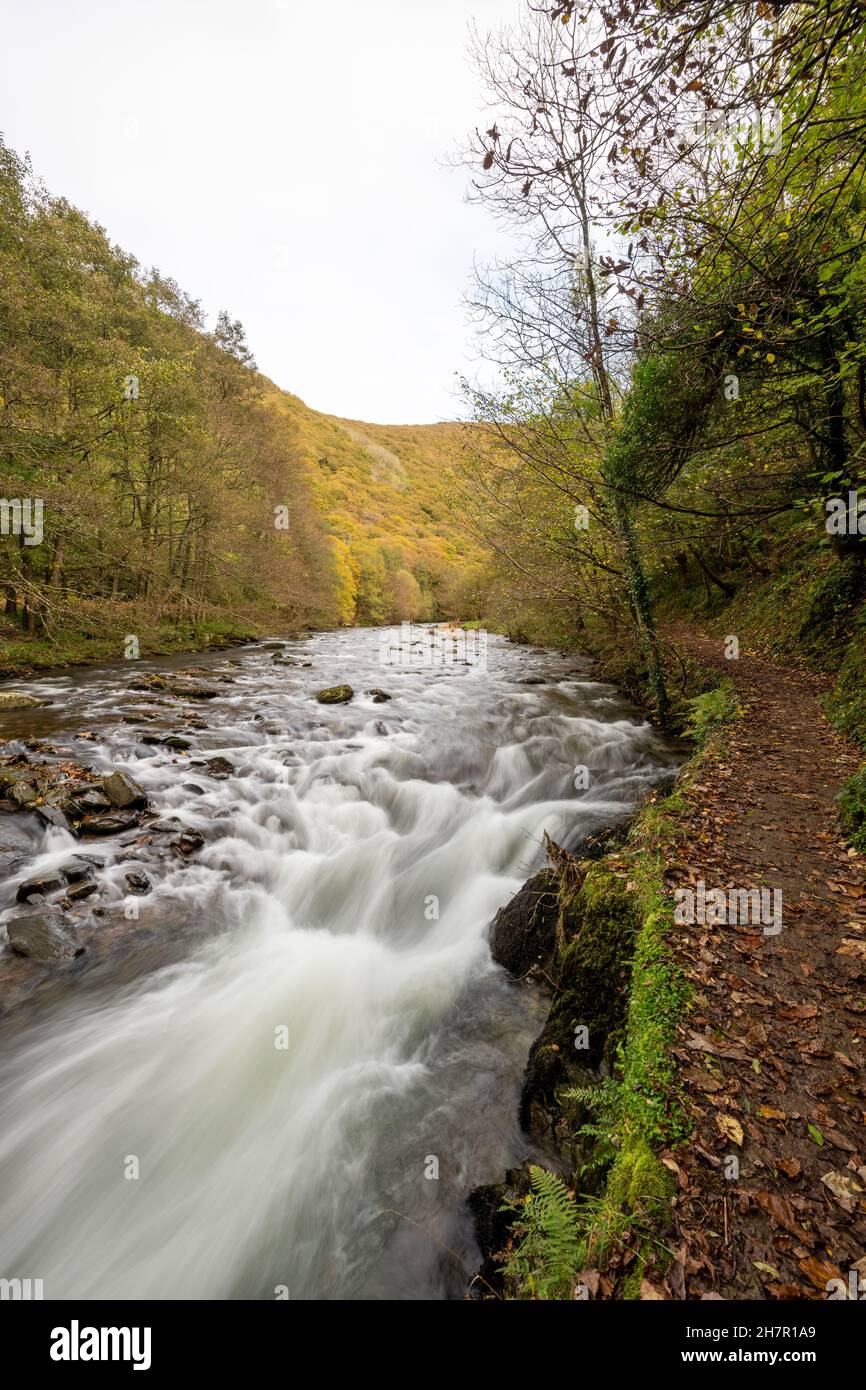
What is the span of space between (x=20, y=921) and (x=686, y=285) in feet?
28.8

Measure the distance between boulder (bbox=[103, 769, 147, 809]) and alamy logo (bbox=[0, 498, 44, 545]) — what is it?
24.3 ft

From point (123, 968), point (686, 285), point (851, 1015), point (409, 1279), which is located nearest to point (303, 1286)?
point (409, 1279)

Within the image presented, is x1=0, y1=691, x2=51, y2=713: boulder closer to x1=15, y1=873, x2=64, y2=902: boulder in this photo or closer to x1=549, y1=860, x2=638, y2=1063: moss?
x1=15, y1=873, x2=64, y2=902: boulder

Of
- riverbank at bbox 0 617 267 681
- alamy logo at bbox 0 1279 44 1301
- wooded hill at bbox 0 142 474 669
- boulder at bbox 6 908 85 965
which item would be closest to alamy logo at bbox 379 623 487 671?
wooded hill at bbox 0 142 474 669

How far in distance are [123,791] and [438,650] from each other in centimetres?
2162

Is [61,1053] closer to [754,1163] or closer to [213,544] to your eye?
[754,1163]

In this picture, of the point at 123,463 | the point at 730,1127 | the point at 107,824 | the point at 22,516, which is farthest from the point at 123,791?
the point at 123,463

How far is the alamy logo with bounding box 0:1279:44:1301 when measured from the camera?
10.2ft

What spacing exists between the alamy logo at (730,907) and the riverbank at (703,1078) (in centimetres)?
5

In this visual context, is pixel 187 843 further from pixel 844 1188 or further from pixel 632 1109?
pixel 844 1188

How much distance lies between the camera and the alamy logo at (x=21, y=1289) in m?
3.12

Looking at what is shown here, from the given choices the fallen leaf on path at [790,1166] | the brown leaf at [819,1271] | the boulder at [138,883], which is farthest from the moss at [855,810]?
the boulder at [138,883]
